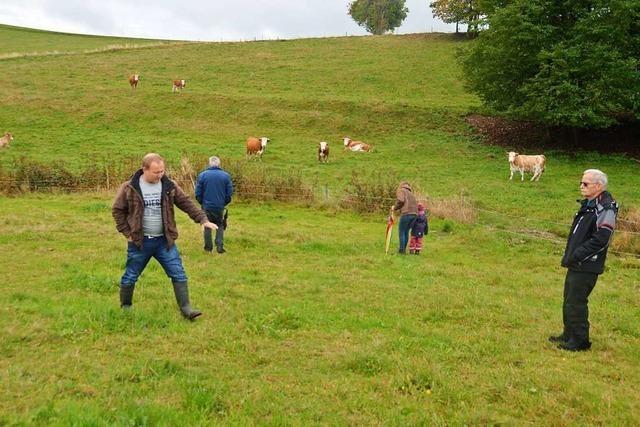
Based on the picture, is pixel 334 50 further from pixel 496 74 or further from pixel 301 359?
pixel 301 359

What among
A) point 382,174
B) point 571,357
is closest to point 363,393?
point 571,357

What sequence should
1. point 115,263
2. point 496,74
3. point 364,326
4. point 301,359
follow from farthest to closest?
1. point 496,74
2. point 115,263
3. point 364,326
4. point 301,359

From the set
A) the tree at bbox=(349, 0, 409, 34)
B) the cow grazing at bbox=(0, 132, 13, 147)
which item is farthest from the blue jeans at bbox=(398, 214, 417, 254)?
the tree at bbox=(349, 0, 409, 34)

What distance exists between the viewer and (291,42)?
55.6 metres

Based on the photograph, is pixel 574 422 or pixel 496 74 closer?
pixel 574 422

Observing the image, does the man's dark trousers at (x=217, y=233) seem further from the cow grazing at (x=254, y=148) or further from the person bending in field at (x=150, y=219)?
the cow grazing at (x=254, y=148)

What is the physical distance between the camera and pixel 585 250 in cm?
636

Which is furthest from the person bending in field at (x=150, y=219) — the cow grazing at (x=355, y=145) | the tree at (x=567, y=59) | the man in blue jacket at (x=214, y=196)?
the tree at (x=567, y=59)

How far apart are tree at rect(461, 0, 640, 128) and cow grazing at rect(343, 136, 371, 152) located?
747 cm

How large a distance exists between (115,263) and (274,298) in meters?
3.42

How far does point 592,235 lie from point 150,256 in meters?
5.20

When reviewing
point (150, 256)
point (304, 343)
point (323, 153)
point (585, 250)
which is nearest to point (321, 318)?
point (304, 343)

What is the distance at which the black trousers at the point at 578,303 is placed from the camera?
6.58 meters

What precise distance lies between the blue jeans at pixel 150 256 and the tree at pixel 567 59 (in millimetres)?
23621
